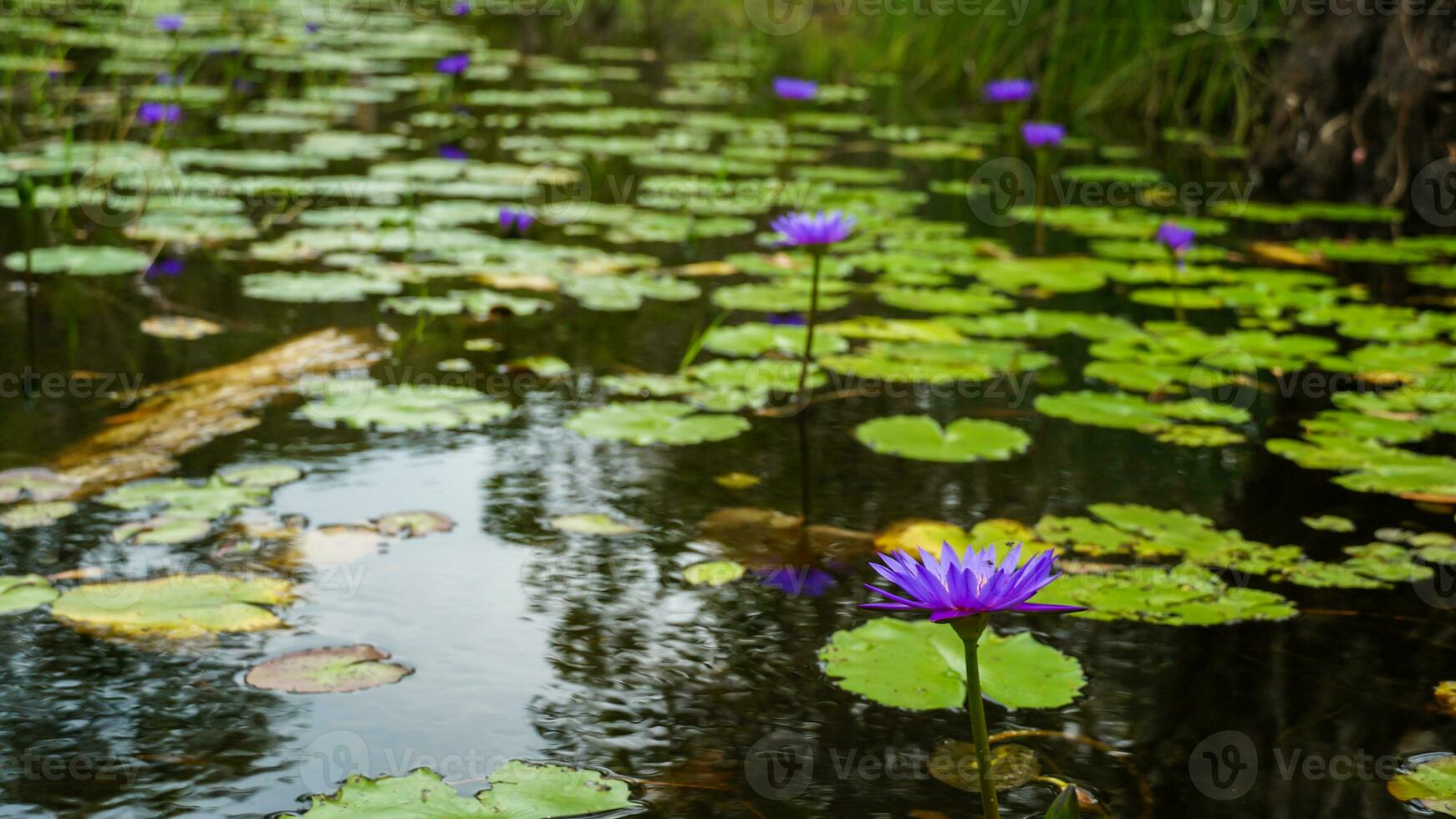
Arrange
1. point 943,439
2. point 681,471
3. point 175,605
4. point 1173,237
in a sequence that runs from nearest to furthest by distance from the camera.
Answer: point 175,605 → point 681,471 → point 943,439 → point 1173,237

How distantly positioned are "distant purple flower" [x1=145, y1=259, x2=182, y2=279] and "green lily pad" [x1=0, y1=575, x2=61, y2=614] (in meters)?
1.46

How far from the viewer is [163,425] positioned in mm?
1956

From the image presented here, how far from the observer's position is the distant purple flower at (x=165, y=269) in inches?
110

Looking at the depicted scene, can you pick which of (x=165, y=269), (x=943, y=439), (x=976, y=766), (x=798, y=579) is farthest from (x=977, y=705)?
(x=165, y=269)

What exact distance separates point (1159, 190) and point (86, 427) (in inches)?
139

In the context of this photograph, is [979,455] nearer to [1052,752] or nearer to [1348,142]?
A: [1052,752]

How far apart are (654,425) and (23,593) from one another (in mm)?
937

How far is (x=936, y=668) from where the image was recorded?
136 cm

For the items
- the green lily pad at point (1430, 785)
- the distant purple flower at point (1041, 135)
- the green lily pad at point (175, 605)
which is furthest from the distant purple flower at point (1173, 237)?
the green lily pad at point (175, 605)

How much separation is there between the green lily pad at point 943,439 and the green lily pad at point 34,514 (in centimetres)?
114

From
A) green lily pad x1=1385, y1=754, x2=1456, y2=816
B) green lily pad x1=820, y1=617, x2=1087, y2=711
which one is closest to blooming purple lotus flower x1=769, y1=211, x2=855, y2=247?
green lily pad x1=820, y1=617, x2=1087, y2=711

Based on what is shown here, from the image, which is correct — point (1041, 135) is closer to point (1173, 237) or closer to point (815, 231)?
point (1173, 237)

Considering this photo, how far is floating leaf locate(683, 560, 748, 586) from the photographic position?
158 centimetres

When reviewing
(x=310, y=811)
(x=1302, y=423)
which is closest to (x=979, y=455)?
(x=1302, y=423)
